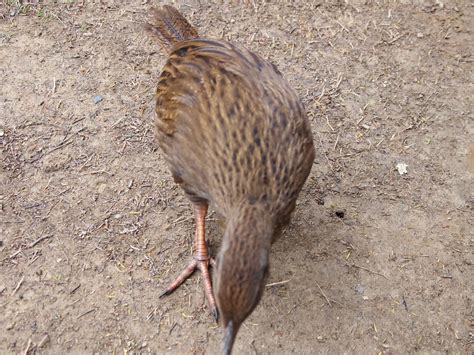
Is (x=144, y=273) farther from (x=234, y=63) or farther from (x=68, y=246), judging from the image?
(x=234, y=63)

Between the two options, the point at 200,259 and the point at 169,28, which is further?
the point at 169,28

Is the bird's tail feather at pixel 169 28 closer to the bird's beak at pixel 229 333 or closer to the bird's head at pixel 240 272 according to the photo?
the bird's head at pixel 240 272

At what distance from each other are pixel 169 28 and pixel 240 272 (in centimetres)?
229

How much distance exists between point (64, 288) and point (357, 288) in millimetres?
2061

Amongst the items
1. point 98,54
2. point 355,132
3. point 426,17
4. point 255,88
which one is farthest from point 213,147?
point 426,17

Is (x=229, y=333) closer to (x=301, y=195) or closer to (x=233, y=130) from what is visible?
(x=233, y=130)

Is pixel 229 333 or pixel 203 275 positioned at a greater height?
pixel 229 333

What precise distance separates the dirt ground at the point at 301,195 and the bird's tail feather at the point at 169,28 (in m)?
0.73

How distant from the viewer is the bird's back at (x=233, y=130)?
10.9ft

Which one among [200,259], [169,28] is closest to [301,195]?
Result: [200,259]

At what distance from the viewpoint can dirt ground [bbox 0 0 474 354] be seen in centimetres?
395

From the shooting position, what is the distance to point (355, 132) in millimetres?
4914

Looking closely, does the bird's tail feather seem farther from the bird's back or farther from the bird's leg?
the bird's leg

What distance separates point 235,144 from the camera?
337cm
